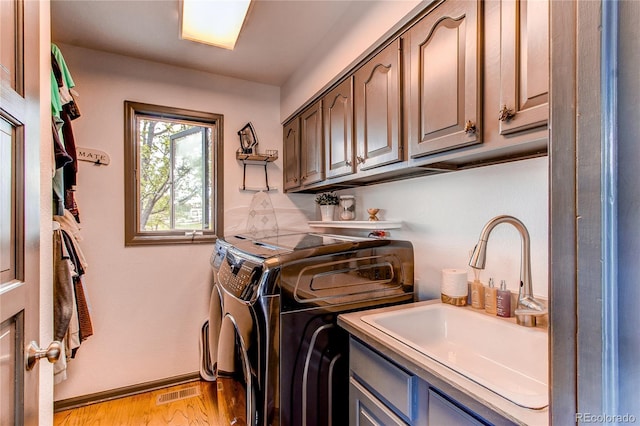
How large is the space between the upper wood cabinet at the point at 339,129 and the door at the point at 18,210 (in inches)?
52.0

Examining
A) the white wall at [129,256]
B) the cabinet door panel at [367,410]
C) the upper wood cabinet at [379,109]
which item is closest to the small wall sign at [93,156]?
the white wall at [129,256]

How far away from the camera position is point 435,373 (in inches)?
32.7

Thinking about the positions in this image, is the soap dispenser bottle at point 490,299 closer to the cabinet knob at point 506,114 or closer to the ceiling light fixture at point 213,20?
the cabinet knob at point 506,114

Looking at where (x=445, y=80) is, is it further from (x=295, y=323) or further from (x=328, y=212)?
(x=328, y=212)

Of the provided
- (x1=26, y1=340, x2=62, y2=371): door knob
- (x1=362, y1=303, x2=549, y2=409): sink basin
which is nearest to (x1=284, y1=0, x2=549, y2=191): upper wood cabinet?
(x1=362, y1=303, x2=549, y2=409): sink basin

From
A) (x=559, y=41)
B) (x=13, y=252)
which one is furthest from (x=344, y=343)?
(x=559, y=41)

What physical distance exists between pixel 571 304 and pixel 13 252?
940 mm

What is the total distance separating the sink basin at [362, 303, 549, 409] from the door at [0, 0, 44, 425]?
0.96 m

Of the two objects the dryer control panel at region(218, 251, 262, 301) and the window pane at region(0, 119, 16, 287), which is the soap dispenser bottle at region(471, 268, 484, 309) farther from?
the window pane at region(0, 119, 16, 287)

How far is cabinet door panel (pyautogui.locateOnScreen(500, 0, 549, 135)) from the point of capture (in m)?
0.85

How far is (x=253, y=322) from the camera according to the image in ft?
4.18

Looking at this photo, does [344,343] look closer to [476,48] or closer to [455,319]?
[455,319]

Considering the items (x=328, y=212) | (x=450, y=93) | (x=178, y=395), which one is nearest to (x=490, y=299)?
(x=450, y=93)

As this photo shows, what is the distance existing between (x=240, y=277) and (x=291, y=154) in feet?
4.66
